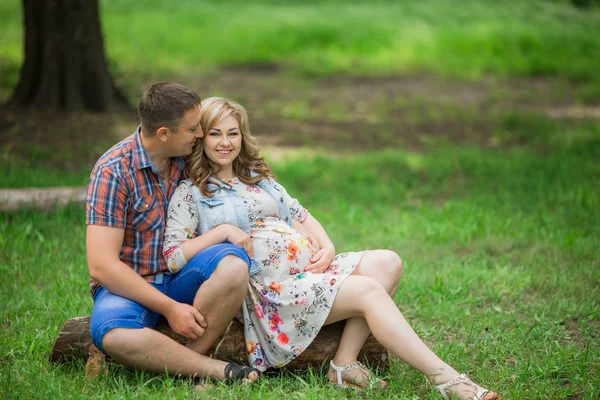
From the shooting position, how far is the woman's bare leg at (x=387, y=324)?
3.28 m

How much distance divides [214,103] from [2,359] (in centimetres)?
168

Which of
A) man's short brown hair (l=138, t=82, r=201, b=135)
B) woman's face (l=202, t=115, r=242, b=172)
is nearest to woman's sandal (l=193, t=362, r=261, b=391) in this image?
woman's face (l=202, t=115, r=242, b=172)

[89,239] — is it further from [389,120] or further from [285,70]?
[285,70]

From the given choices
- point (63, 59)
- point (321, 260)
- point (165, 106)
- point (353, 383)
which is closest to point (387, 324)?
point (353, 383)

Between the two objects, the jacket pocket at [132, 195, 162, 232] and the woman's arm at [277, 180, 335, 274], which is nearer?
the jacket pocket at [132, 195, 162, 232]

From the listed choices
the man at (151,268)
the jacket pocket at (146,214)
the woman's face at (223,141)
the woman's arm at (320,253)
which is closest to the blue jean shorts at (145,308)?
the man at (151,268)

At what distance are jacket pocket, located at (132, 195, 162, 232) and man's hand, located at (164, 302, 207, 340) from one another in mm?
425

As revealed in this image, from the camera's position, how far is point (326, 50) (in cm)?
1575

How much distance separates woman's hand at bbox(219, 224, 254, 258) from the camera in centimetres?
344

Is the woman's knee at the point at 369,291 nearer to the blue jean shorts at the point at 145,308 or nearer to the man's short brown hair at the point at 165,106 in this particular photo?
the blue jean shorts at the point at 145,308

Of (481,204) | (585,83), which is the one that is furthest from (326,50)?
(481,204)

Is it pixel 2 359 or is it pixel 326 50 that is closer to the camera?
pixel 2 359

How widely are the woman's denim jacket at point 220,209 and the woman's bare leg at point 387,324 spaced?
448 mm

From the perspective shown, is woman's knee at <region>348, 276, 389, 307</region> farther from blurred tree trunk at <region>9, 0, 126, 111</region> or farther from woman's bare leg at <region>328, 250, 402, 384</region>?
blurred tree trunk at <region>9, 0, 126, 111</region>
